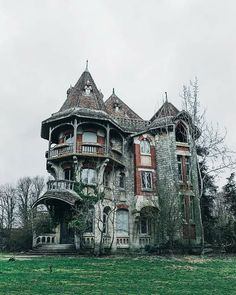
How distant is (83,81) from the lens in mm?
31516

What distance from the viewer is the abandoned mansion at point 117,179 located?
24.4 m

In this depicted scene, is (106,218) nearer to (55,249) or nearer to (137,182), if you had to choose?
(137,182)

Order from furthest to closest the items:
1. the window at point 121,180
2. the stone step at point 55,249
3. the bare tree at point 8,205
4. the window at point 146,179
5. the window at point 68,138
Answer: the bare tree at point 8,205 < the window at point 121,180 < the window at point 146,179 < the window at point 68,138 < the stone step at point 55,249

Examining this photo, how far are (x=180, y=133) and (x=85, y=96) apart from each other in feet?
29.8

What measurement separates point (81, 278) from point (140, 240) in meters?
18.4

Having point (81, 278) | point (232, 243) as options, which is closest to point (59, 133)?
point (232, 243)

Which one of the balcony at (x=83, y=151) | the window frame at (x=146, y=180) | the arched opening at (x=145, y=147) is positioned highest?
the arched opening at (x=145, y=147)

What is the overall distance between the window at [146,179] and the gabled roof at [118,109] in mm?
6243

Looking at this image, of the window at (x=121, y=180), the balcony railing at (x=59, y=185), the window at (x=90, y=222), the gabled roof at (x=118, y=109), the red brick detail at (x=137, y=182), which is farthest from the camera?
the gabled roof at (x=118, y=109)

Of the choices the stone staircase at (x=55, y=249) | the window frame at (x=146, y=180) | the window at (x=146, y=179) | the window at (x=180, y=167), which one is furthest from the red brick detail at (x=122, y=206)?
the stone staircase at (x=55, y=249)

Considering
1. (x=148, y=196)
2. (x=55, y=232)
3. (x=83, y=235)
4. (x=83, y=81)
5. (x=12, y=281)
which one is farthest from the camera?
(x=83, y=81)

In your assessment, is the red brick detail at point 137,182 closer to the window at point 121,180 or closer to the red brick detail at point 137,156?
the red brick detail at point 137,156

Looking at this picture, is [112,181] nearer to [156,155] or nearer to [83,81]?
[156,155]

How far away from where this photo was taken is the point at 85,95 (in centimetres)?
2998
